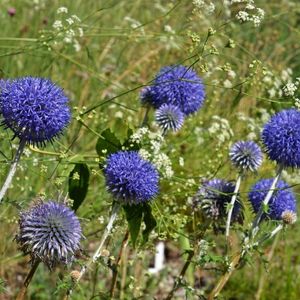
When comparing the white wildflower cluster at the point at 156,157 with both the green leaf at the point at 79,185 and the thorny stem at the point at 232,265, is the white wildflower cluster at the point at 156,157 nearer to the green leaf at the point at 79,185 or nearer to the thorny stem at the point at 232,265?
the green leaf at the point at 79,185

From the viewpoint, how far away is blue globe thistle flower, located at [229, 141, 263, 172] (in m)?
3.40

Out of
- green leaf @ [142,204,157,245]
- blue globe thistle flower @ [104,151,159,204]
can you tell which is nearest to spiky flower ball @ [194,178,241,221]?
green leaf @ [142,204,157,245]

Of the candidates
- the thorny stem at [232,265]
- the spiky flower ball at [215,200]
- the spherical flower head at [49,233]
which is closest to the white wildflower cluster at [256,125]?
the spiky flower ball at [215,200]

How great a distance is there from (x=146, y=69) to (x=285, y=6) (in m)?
2.12

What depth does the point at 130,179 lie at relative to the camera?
2773 mm

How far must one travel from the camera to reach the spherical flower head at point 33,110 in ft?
8.39

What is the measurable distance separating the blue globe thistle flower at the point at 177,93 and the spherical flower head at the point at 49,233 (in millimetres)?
1107

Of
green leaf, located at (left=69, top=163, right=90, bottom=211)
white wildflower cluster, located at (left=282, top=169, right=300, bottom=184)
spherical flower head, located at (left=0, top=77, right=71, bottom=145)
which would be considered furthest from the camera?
white wildflower cluster, located at (left=282, top=169, right=300, bottom=184)

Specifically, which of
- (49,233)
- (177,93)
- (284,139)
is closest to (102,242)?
(49,233)

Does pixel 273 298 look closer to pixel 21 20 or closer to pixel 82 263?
pixel 82 263

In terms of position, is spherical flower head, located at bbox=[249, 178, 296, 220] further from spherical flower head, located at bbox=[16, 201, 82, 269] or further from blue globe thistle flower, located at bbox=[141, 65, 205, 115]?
spherical flower head, located at bbox=[16, 201, 82, 269]

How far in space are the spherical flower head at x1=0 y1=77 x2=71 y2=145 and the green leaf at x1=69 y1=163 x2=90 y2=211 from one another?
0.32 metres

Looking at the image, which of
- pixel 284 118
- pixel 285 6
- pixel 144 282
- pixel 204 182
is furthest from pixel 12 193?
pixel 285 6

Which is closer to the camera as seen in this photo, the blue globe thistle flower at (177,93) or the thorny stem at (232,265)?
the thorny stem at (232,265)
